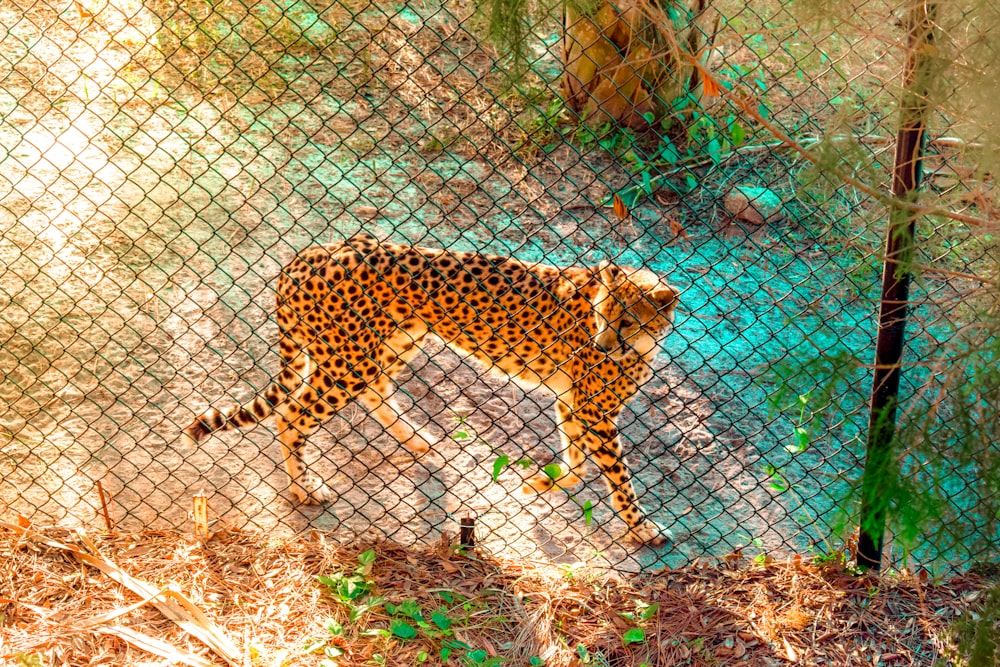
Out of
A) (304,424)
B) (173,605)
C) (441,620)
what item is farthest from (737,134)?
(173,605)

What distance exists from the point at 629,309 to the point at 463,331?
67cm

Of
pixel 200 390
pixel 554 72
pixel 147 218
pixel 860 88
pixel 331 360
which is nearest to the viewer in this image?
pixel 331 360

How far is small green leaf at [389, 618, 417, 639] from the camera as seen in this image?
2926 millimetres

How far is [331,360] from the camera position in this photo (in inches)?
150

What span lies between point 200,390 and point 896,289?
9.81 feet

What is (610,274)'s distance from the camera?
3.70 m

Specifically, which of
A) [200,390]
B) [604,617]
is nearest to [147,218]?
[200,390]

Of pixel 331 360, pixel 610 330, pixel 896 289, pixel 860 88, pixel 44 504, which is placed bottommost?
pixel 44 504

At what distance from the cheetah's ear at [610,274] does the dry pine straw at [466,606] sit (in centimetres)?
110

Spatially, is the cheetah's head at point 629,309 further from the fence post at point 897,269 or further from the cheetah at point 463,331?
the fence post at point 897,269

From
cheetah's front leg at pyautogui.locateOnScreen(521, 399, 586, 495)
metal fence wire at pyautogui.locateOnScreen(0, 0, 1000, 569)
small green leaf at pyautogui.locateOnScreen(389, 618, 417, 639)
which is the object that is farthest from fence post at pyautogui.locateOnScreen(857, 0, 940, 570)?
small green leaf at pyautogui.locateOnScreen(389, 618, 417, 639)

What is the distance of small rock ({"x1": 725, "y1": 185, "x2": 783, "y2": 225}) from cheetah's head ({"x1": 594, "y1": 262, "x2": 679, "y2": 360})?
→ 201 cm

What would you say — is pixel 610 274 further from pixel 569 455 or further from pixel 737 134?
pixel 737 134

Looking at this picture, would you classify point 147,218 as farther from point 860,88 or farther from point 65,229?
point 860,88
